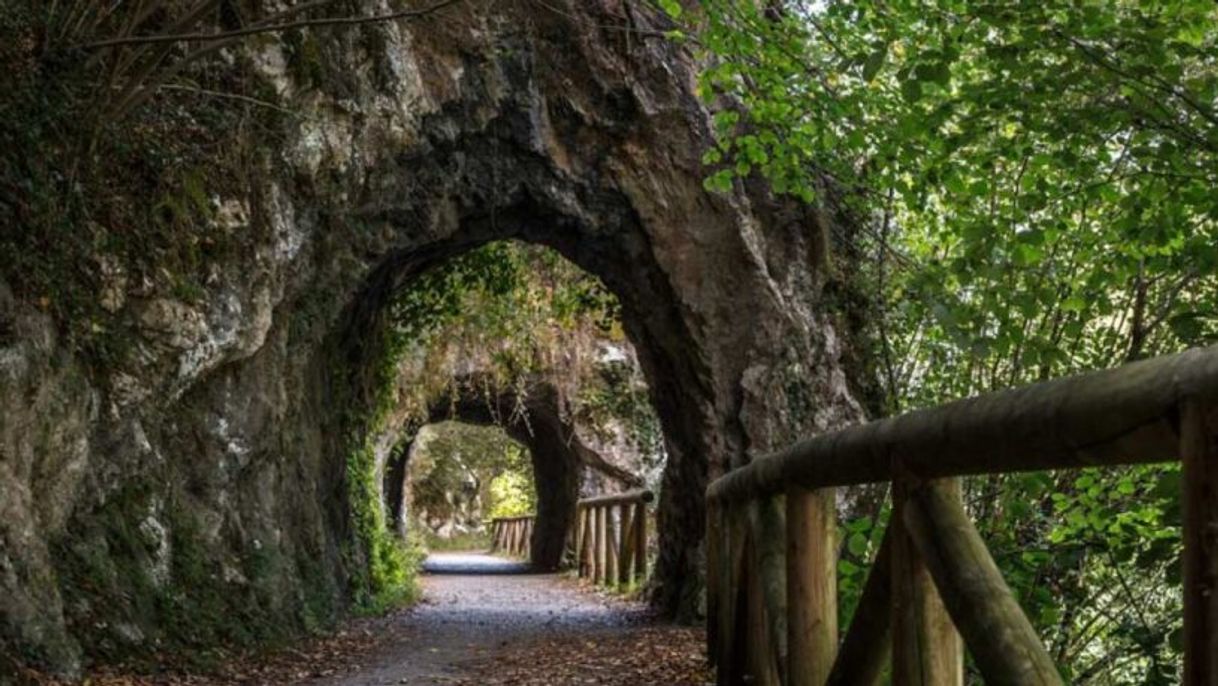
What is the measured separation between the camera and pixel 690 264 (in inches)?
485

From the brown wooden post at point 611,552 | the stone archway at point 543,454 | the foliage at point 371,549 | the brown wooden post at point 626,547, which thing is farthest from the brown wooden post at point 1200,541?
the stone archway at point 543,454

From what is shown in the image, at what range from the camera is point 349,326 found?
12438 millimetres

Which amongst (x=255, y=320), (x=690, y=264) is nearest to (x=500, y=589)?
(x=690, y=264)

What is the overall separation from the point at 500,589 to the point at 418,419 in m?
4.79

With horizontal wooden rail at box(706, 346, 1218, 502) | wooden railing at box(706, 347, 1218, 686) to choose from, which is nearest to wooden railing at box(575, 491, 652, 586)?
wooden railing at box(706, 347, 1218, 686)

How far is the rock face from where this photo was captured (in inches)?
250

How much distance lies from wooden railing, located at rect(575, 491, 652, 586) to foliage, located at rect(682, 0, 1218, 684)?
860cm

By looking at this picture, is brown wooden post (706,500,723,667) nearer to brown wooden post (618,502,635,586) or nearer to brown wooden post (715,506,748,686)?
brown wooden post (715,506,748,686)

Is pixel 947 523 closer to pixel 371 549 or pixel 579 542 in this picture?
pixel 371 549

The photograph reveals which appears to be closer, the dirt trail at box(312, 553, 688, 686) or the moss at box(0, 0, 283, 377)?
the moss at box(0, 0, 283, 377)

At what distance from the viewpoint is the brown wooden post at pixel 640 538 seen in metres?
15.5

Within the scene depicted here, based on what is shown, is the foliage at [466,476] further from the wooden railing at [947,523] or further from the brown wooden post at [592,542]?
the wooden railing at [947,523]

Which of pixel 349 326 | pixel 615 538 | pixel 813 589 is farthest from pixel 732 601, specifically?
pixel 615 538

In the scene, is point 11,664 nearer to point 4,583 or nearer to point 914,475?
point 4,583
